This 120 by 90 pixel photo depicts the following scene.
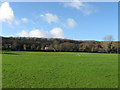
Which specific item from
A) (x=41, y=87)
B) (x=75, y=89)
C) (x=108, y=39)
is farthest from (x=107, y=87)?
(x=108, y=39)

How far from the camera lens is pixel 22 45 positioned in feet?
167

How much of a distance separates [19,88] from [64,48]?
159 ft

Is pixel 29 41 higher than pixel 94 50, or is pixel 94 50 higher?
pixel 29 41

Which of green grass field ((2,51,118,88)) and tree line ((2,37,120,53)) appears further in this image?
tree line ((2,37,120,53))

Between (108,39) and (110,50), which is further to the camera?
(108,39)

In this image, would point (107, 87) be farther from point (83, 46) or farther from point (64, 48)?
point (83, 46)

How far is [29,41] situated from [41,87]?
5440 cm

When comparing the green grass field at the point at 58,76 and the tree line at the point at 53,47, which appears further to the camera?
the tree line at the point at 53,47

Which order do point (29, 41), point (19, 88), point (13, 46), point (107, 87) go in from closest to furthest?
point (19, 88) → point (107, 87) → point (13, 46) → point (29, 41)

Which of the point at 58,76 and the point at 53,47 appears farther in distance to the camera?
the point at 53,47

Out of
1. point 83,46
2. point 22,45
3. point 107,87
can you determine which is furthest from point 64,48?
point 107,87

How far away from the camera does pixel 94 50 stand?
55.2 metres

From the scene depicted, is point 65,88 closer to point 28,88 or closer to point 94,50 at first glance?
point 28,88

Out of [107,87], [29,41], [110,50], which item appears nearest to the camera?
[107,87]
